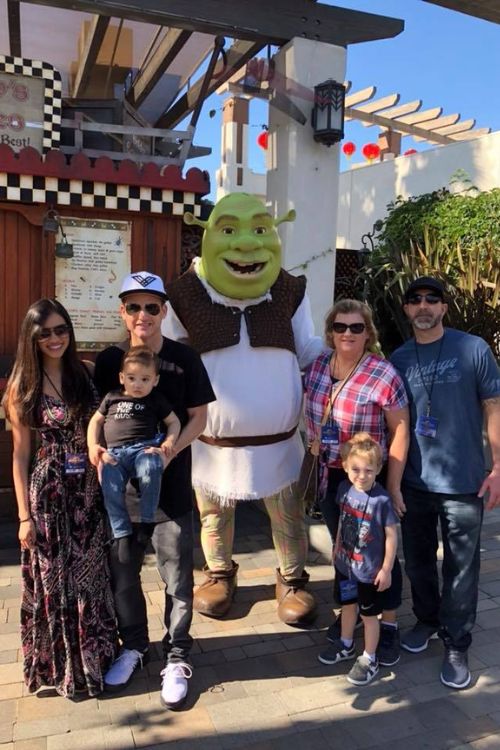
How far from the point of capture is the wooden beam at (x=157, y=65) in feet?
20.5

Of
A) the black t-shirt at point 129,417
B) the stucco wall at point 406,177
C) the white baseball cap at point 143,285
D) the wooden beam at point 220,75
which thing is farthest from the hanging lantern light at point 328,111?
the stucco wall at point 406,177

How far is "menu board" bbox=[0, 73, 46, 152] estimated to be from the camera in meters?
4.68

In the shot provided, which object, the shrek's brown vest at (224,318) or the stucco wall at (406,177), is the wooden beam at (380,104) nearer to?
the stucco wall at (406,177)

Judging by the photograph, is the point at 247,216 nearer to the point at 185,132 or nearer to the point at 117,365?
the point at 117,365

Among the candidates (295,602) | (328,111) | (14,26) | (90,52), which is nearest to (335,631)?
(295,602)

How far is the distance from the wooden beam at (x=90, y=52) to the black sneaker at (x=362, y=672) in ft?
18.0

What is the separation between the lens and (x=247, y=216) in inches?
122

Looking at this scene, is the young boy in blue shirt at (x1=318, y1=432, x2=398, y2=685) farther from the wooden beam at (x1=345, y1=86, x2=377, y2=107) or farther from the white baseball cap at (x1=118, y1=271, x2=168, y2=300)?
the wooden beam at (x1=345, y1=86, x2=377, y2=107)

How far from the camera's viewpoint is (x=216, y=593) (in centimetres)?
321

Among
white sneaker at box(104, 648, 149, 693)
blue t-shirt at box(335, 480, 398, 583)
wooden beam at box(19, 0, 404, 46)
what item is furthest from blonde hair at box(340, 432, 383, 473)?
wooden beam at box(19, 0, 404, 46)

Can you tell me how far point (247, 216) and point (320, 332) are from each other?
298 cm

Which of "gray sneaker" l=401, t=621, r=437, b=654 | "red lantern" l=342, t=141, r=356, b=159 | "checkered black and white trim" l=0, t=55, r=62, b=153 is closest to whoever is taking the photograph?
"gray sneaker" l=401, t=621, r=437, b=654

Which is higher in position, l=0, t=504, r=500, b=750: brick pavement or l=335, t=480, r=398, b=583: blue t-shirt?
l=335, t=480, r=398, b=583: blue t-shirt

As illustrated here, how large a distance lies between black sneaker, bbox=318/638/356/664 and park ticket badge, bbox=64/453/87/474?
1.38 m
